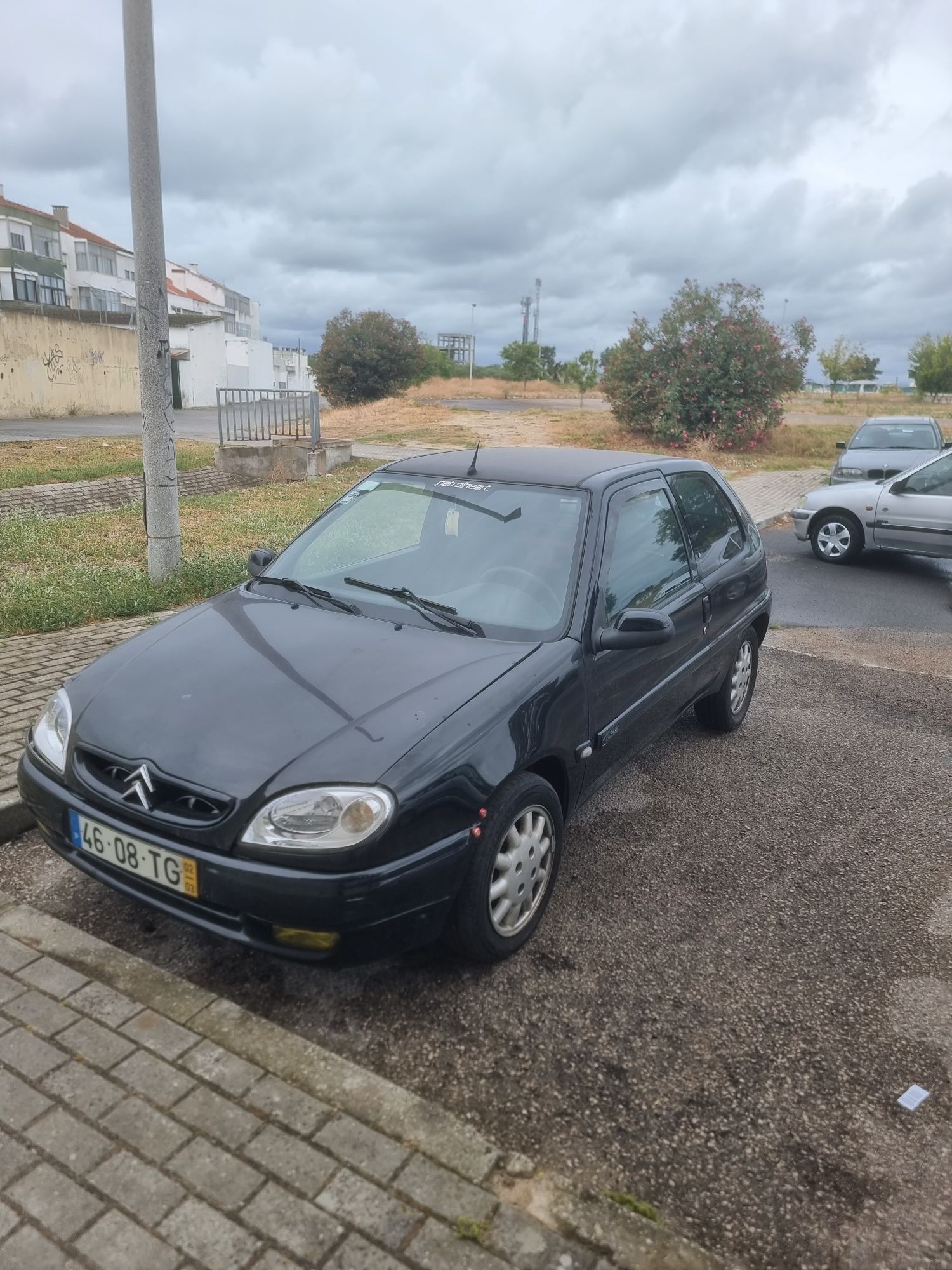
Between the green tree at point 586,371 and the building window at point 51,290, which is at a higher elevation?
the building window at point 51,290

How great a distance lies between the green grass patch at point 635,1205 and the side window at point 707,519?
9.82ft

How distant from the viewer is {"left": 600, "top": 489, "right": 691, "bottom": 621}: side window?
3787 millimetres

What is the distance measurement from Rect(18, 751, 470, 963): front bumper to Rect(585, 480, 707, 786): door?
98 centimetres

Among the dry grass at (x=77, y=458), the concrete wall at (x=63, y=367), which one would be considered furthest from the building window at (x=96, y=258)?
the dry grass at (x=77, y=458)

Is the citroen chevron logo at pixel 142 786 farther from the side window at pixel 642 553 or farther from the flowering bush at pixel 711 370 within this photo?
the flowering bush at pixel 711 370

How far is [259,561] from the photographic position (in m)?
4.30

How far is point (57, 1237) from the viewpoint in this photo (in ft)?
6.51

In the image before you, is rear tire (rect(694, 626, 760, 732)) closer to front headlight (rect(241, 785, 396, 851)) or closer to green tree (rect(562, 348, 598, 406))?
front headlight (rect(241, 785, 396, 851))

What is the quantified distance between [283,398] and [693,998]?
1506 cm

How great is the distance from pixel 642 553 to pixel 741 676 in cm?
165

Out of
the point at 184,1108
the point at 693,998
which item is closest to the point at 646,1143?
the point at 693,998

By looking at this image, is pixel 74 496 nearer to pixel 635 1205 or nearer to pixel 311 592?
pixel 311 592

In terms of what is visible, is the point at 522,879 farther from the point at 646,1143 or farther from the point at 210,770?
the point at 210,770

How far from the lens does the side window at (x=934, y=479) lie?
33.6 ft
